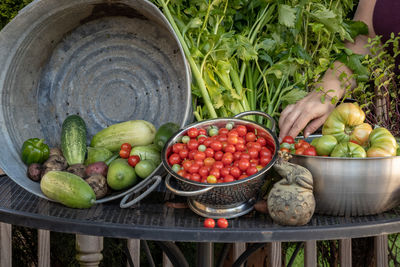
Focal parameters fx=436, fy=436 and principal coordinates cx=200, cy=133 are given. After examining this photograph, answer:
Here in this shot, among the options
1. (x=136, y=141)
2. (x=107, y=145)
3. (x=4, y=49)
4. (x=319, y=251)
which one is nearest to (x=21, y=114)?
(x=4, y=49)

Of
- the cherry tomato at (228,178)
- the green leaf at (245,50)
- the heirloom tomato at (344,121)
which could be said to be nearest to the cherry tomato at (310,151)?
the heirloom tomato at (344,121)

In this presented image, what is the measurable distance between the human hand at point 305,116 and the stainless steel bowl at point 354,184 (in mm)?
325

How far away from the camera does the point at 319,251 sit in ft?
8.50

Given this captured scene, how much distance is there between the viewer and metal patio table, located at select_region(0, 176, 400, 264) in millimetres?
982

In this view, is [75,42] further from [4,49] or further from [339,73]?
[339,73]

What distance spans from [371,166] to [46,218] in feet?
2.68

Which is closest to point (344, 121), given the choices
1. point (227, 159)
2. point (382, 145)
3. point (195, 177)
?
point (382, 145)

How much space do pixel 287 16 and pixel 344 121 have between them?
1.54ft

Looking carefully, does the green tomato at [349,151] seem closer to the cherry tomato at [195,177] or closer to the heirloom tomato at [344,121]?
the heirloom tomato at [344,121]

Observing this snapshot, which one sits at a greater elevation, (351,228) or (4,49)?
(4,49)

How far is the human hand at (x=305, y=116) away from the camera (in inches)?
57.5

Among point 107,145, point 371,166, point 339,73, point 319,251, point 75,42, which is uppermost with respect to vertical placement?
point 75,42

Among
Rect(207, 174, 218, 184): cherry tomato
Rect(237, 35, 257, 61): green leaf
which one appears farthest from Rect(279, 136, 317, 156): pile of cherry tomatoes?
Rect(237, 35, 257, 61): green leaf

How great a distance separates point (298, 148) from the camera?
123 cm
